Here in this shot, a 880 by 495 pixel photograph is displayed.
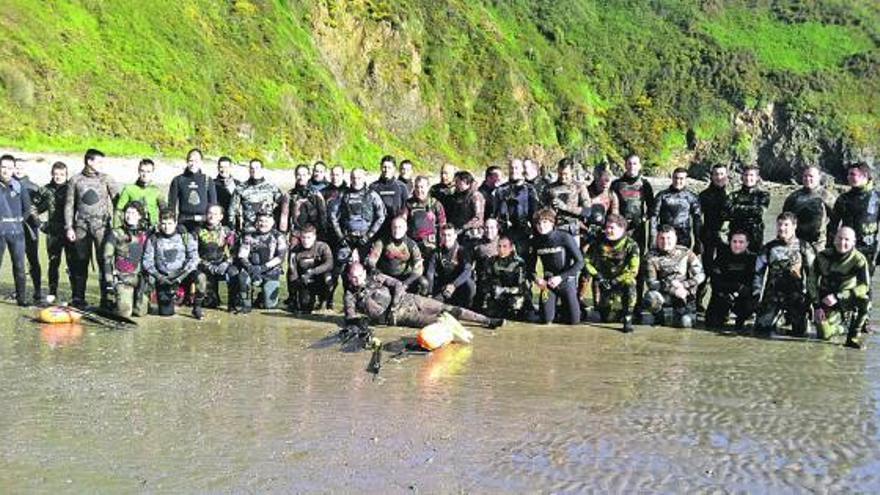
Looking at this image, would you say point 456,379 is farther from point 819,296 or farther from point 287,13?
point 287,13

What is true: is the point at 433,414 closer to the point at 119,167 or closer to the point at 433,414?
the point at 433,414

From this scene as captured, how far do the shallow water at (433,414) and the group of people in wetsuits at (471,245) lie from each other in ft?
2.79

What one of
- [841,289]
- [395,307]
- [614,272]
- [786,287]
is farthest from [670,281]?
[395,307]

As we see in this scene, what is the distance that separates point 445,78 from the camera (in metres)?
64.8

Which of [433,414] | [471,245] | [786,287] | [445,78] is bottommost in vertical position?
[433,414]

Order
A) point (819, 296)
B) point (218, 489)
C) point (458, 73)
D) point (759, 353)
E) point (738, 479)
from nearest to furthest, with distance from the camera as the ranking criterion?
point (218, 489), point (738, 479), point (759, 353), point (819, 296), point (458, 73)

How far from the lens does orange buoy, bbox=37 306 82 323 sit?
349 inches

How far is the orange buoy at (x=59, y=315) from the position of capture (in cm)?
886

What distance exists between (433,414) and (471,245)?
4.28 metres

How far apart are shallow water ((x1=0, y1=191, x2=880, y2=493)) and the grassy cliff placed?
27.5 metres

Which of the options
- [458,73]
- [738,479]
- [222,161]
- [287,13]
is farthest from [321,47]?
[738,479]

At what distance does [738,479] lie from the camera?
494 centimetres

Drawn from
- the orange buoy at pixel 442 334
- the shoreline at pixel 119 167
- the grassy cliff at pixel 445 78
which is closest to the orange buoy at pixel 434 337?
the orange buoy at pixel 442 334

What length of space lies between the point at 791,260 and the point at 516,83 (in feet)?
206
